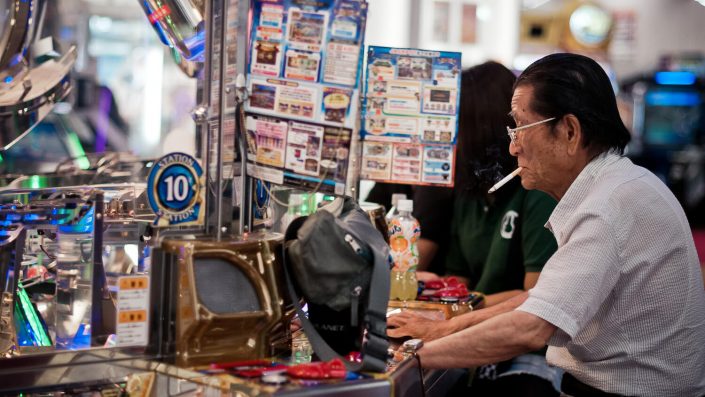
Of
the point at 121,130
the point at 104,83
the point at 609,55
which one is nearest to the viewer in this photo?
the point at 121,130

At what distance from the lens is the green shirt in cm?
337

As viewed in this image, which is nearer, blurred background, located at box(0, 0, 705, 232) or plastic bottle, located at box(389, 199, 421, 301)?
plastic bottle, located at box(389, 199, 421, 301)

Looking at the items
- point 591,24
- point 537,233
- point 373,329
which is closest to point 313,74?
point 373,329

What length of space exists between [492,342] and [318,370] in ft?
1.58

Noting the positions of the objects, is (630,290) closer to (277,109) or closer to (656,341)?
(656,341)

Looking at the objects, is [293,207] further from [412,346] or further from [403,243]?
[412,346]

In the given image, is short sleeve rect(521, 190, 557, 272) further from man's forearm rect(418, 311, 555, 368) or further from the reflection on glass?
the reflection on glass

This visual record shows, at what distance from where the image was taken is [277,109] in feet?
7.64

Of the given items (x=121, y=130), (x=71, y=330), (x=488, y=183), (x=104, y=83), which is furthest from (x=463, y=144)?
(x=104, y=83)

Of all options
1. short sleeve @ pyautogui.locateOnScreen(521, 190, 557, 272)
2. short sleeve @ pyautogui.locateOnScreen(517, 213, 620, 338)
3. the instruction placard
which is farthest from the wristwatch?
short sleeve @ pyautogui.locateOnScreen(521, 190, 557, 272)

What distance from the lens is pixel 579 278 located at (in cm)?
219

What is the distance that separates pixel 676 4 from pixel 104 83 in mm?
12433

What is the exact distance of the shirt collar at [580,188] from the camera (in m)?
2.40

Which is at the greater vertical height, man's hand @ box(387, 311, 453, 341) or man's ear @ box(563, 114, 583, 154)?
man's ear @ box(563, 114, 583, 154)
